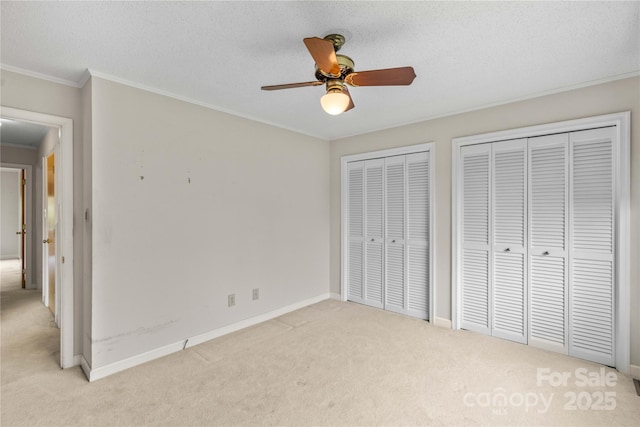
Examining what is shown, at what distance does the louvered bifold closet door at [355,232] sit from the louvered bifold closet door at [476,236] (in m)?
1.35

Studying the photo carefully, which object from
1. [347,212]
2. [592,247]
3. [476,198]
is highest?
[476,198]

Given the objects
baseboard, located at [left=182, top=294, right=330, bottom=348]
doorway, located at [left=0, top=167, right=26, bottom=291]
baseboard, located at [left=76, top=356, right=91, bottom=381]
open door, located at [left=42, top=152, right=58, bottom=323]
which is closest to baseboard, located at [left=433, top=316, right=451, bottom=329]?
baseboard, located at [left=182, top=294, right=330, bottom=348]

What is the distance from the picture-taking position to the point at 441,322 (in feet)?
11.4

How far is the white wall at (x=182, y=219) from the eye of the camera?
2.47 metres

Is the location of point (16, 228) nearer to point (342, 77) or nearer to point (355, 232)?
point (355, 232)

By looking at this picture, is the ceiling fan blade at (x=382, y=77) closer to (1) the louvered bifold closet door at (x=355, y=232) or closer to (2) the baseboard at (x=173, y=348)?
(1) the louvered bifold closet door at (x=355, y=232)

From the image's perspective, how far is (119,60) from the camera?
2.21 m

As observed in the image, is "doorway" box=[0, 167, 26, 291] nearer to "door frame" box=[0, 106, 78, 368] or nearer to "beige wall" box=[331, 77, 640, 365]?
"door frame" box=[0, 106, 78, 368]

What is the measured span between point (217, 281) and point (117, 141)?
1559 millimetres

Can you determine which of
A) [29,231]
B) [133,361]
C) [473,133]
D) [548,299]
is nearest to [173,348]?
[133,361]

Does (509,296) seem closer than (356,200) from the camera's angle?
Yes

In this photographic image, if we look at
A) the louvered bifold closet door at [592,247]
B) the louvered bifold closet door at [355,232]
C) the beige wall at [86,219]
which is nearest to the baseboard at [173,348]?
the beige wall at [86,219]

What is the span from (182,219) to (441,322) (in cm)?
295

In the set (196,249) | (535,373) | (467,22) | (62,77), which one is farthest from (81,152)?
(535,373)
